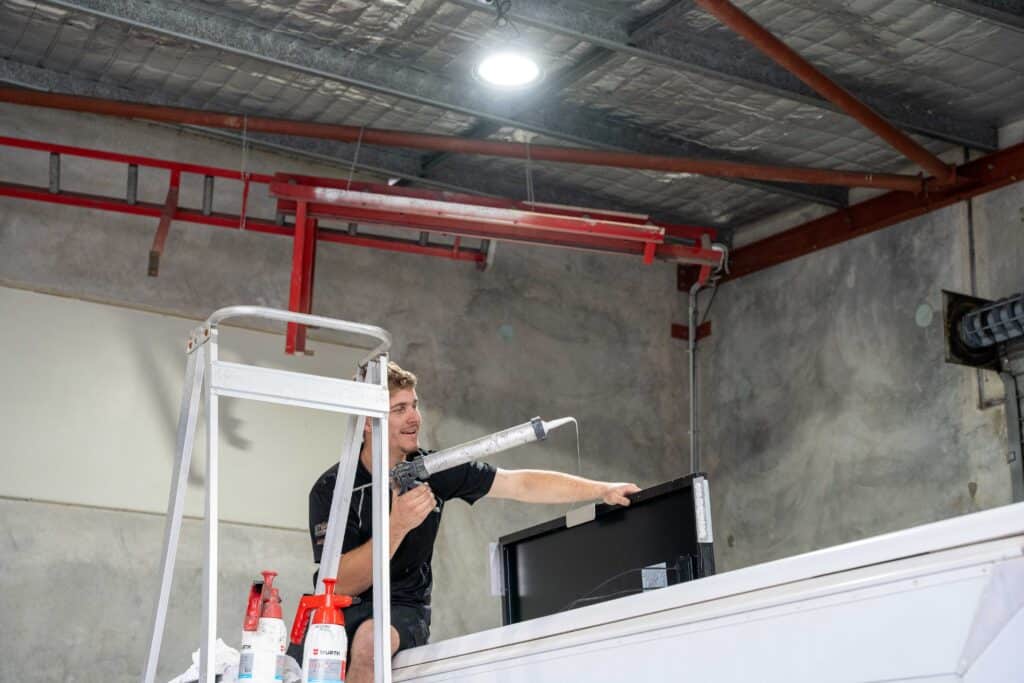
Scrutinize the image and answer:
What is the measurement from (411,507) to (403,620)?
583mm

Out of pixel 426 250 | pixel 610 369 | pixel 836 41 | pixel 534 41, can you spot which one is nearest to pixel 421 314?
pixel 426 250

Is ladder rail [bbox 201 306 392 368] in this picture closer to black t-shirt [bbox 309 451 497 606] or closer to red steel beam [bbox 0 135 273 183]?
black t-shirt [bbox 309 451 497 606]

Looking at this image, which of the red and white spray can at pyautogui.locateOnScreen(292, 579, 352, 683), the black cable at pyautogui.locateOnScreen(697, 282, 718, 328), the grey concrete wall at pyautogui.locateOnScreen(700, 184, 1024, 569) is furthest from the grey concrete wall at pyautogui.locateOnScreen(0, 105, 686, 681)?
the red and white spray can at pyautogui.locateOnScreen(292, 579, 352, 683)

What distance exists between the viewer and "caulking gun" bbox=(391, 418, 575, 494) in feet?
9.48

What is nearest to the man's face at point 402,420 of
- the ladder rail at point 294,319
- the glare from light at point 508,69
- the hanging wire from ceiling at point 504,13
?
the ladder rail at point 294,319

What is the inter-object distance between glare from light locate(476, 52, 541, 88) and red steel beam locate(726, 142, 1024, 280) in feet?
7.15

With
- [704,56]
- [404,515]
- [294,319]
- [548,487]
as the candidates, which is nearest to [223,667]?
[404,515]

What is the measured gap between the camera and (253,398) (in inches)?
102

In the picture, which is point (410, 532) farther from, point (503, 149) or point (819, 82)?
point (503, 149)

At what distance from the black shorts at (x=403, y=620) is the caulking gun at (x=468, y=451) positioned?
0.42 meters

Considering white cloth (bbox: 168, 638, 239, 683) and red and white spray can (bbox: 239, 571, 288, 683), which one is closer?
red and white spray can (bbox: 239, 571, 288, 683)

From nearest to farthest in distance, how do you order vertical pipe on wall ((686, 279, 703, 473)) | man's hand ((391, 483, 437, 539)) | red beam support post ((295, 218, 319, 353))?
1. man's hand ((391, 483, 437, 539))
2. red beam support post ((295, 218, 319, 353))
3. vertical pipe on wall ((686, 279, 703, 473))

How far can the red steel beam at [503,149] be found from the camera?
564cm

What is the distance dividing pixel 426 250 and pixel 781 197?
6.78 feet
